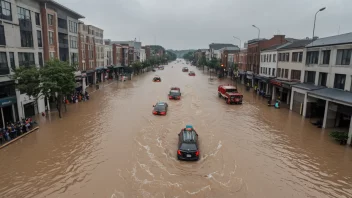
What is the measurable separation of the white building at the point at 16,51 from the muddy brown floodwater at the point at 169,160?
2.82 m

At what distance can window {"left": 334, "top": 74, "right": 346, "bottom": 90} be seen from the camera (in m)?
25.6

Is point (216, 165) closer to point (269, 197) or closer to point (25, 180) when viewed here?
point (269, 197)

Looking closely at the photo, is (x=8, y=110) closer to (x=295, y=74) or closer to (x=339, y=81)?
(x=339, y=81)

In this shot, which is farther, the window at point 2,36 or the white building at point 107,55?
the white building at point 107,55

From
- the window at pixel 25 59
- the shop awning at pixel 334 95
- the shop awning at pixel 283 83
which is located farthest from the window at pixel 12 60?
the shop awning at pixel 283 83

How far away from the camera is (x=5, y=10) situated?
958 inches

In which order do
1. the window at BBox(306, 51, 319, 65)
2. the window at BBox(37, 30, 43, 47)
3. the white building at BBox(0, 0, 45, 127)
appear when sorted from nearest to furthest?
1. the white building at BBox(0, 0, 45, 127)
2. the window at BBox(306, 51, 319, 65)
3. the window at BBox(37, 30, 43, 47)

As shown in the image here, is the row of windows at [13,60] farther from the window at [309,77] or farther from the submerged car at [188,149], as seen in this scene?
the window at [309,77]

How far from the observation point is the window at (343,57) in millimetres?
24703

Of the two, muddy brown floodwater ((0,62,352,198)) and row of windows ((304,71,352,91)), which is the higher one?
row of windows ((304,71,352,91))

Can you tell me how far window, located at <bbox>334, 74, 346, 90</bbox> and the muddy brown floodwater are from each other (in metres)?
5.28

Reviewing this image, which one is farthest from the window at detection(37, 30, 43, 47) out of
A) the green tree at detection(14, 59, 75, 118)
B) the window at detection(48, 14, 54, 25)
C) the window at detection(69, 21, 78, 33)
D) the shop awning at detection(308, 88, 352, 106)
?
the shop awning at detection(308, 88, 352, 106)

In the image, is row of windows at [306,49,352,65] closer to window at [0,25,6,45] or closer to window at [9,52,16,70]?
window at [9,52,16,70]

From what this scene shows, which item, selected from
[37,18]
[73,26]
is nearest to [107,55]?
[73,26]
